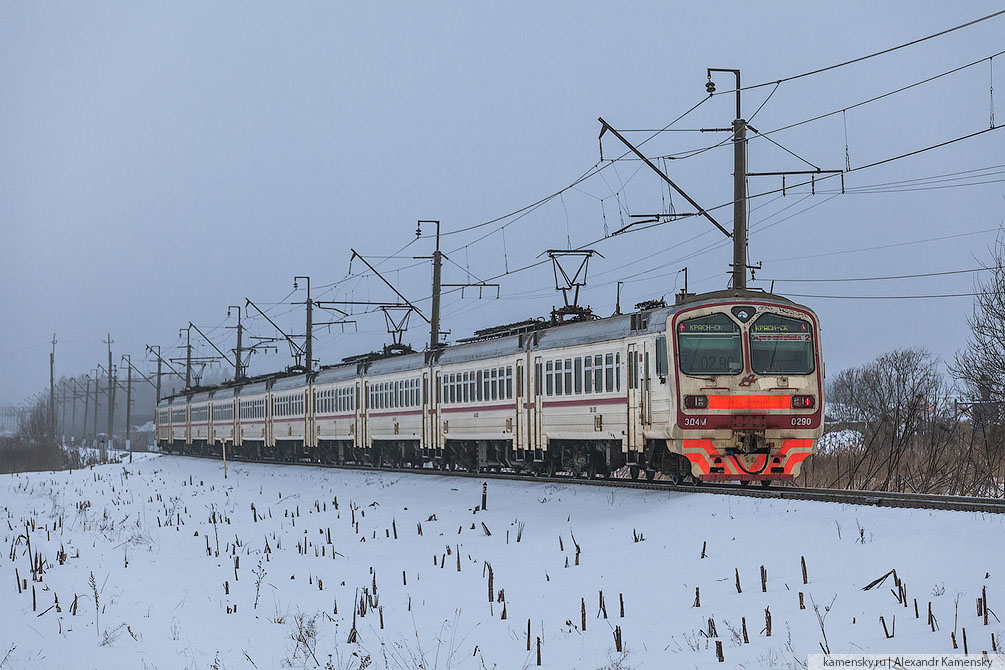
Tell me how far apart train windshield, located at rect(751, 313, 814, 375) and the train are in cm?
2

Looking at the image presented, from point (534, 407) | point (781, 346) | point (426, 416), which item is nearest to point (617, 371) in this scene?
point (781, 346)

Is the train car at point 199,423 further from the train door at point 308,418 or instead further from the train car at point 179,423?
the train door at point 308,418

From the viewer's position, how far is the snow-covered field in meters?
9.46

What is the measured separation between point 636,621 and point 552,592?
73.1 inches

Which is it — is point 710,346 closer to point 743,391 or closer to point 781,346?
point 743,391

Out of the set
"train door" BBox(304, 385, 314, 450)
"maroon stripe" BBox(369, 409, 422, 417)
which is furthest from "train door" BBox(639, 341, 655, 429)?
"train door" BBox(304, 385, 314, 450)

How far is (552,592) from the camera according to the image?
39.8 ft

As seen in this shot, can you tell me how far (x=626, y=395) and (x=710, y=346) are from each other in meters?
2.24

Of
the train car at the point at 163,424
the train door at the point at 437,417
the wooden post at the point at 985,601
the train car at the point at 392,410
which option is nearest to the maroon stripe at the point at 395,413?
the train car at the point at 392,410

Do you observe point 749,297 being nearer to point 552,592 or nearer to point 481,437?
point 552,592

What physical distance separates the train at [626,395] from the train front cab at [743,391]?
16 mm

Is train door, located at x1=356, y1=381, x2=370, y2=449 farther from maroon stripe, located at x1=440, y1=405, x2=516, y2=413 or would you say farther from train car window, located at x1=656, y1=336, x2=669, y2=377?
train car window, located at x1=656, y1=336, x2=669, y2=377

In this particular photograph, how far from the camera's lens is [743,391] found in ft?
59.3

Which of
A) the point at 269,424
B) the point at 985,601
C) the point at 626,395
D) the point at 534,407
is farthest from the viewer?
the point at 269,424
